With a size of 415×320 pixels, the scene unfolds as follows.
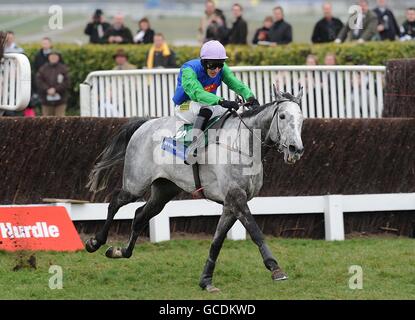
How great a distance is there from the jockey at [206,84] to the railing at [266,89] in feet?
11.9

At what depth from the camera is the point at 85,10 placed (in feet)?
124

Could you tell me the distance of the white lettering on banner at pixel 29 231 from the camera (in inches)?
457

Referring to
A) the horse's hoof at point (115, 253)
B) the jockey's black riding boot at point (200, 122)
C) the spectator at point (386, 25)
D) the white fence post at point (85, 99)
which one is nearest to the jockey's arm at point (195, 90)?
the jockey's black riding boot at point (200, 122)

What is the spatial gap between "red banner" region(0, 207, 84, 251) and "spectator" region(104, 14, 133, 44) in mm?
7797

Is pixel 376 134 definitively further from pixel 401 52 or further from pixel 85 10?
pixel 85 10

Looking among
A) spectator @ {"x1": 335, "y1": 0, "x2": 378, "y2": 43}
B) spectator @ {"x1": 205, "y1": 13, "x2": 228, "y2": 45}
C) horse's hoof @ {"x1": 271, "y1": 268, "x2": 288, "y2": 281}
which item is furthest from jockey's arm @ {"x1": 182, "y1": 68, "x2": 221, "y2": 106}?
spectator @ {"x1": 205, "y1": 13, "x2": 228, "y2": 45}

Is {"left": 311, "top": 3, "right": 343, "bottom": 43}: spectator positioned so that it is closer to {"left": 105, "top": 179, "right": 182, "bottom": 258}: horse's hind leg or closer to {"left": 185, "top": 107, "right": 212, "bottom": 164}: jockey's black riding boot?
{"left": 105, "top": 179, "right": 182, "bottom": 258}: horse's hind leg

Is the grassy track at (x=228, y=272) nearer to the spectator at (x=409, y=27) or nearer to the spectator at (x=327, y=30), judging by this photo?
the spectator at (x=409, y=27)

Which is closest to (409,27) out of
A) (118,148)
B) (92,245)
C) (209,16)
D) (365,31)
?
(365,31)

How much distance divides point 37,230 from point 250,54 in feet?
Answer: 23.8

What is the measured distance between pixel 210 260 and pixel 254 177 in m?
0.84

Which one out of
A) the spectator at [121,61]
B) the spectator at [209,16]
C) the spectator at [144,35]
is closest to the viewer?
the spectator at [121,61]

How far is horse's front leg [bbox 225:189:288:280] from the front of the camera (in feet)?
31.1

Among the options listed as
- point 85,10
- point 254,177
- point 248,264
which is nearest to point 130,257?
point 248,264
